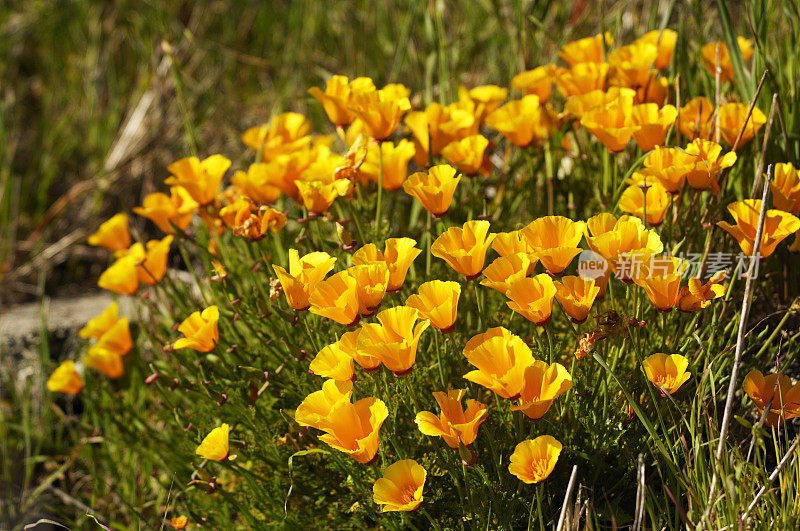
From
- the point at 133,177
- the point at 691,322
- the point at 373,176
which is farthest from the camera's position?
the point at 133,177

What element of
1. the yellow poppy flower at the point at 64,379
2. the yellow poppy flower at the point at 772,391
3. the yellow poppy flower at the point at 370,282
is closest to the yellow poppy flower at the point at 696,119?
the yellow poppy flower at the point at 772,391

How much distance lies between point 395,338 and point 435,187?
414 millimetres

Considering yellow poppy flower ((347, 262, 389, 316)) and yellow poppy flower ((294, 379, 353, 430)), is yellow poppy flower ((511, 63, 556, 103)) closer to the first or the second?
yellow poppy flower ((347, 262, 389, 316))

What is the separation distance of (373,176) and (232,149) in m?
1.94

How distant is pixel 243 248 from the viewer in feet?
6.93

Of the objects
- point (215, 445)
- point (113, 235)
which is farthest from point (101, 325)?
point (215, 445)

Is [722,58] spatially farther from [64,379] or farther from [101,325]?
[64,379]

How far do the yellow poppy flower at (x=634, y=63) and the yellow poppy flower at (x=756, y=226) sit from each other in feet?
1.90

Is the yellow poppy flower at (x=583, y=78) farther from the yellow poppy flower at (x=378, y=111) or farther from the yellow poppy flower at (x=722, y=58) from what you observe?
the yellow poppy flower at (x=378, y=111)

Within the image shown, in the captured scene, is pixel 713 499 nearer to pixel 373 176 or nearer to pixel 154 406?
pixel 373 176

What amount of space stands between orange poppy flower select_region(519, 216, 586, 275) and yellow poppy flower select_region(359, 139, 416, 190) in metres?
0.55

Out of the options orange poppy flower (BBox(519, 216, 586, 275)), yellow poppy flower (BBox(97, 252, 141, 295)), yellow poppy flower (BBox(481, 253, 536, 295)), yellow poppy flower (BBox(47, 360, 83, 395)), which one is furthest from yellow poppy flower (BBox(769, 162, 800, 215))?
yellow poppy flower (BBox(47, 360, 83, 395))

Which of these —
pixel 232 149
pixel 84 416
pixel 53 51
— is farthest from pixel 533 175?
pixel 53 51

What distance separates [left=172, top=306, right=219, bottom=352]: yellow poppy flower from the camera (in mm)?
1613
